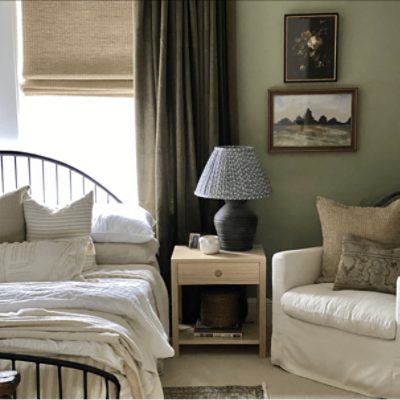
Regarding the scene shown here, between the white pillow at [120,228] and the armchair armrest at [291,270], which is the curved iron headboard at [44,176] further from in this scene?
the armchair armrest at [291,270]

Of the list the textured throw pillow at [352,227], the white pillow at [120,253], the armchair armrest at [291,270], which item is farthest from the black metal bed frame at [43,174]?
the textured throw pillow at [352,227]

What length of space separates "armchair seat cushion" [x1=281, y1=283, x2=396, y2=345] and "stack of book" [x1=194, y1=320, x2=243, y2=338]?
14.9 inches

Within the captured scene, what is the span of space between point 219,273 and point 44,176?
1.32 meters

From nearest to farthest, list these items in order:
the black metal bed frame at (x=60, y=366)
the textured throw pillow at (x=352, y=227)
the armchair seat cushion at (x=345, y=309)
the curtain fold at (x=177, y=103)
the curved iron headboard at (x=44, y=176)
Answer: the black metal bed frame at (x=60, y=366), the armchair seat cushion at (x=345, y=309), the textured throw pillow at (x=352, y=227), the curtain fold at (x=177, y=103), the curved iron headboard at (x=44, y=176)

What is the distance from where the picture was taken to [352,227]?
12.0 ft

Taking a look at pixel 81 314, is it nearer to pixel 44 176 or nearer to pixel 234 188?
pixel 234 188

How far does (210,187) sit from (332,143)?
862mm

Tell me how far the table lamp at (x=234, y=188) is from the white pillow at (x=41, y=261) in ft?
2.68

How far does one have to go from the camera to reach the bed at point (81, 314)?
2.43 m

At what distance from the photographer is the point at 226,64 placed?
4.05 metres

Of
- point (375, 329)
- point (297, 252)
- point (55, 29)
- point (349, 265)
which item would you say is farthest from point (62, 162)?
point (375, 329)

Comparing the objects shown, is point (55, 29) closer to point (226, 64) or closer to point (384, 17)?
point (226, 64)

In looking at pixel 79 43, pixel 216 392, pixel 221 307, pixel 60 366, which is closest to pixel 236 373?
pixel 216 392

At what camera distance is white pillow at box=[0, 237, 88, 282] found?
324cm
